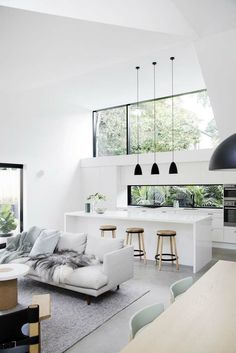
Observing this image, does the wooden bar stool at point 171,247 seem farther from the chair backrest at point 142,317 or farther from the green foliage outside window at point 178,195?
the chair backrest at point 142,317

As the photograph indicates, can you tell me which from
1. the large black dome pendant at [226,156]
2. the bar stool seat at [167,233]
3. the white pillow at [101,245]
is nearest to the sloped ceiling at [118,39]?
the large black dome pendant at [226,156]

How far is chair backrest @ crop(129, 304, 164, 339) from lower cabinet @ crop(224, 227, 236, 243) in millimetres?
5222

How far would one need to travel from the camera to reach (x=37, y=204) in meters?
7.40

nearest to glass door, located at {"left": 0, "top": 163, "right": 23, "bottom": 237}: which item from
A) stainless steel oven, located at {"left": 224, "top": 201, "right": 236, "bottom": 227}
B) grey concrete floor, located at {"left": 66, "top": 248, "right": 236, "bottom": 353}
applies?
grey concrete floor, located at {"left": 66, "top": 248, "right": 236, "bottom": 353}

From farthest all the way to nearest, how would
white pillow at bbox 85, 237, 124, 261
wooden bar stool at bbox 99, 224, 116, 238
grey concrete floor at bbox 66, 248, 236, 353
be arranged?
wooden bar stool at bbox 99, 224, 116, 238
white pillow at bbox 85, 237, 124, 261
grey concrete floor at bbox 66, 248, 236, 353

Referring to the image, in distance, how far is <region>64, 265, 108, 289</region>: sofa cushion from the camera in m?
3.71

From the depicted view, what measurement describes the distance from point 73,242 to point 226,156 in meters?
3.37

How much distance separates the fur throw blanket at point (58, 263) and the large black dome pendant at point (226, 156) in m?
2.66

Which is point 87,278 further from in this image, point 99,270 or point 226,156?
point 226,156

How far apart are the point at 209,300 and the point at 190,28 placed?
110 inches

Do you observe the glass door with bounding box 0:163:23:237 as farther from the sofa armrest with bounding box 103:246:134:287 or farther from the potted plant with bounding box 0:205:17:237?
the sofa armrest with bounding box 103:246:134:287

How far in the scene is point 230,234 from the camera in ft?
22.3

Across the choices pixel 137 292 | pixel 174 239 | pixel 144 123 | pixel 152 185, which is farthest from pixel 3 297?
pixel 144 123

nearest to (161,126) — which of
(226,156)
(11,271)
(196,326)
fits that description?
(11,271)
